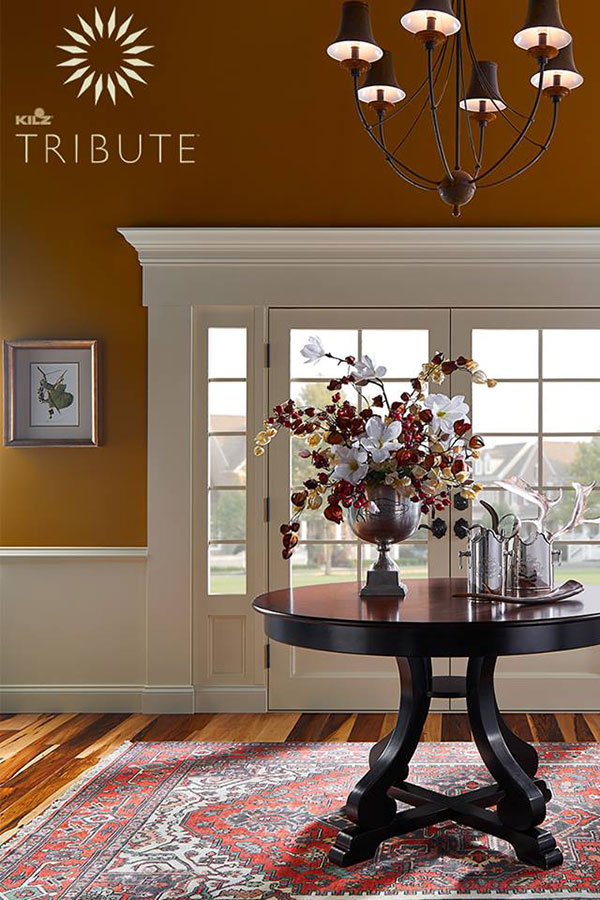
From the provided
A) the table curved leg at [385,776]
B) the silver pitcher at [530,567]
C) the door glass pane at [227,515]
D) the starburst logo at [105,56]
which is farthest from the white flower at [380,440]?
the starburst logo at [105,56]

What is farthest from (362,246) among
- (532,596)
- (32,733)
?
(32,733)

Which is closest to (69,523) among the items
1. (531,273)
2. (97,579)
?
(97,579)

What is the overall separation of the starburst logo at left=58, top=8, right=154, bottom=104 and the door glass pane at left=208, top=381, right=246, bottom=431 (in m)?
1.60

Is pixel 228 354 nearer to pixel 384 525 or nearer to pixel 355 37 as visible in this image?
pixel 384 525

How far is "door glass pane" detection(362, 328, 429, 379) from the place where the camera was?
4.81m

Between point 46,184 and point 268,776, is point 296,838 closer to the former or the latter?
point 268,776

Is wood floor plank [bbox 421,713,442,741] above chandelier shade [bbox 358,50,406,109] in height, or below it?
below

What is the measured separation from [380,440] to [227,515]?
6.34 feet

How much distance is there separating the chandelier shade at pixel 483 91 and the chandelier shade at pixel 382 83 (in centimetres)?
29

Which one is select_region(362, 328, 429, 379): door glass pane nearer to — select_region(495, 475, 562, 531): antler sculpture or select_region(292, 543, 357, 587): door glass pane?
select_region(292, 543, 357, 587): door glass pane

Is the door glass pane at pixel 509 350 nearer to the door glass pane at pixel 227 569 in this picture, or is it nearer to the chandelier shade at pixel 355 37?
the door glass pane at pixel 227 569

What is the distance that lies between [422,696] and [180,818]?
98 centimetres

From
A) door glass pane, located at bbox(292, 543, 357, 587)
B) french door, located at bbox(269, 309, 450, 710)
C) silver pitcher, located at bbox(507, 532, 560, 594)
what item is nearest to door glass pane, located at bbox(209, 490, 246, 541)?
french door, located at bbox(269, 309, 450, 710)

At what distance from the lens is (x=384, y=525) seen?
10.2ft
